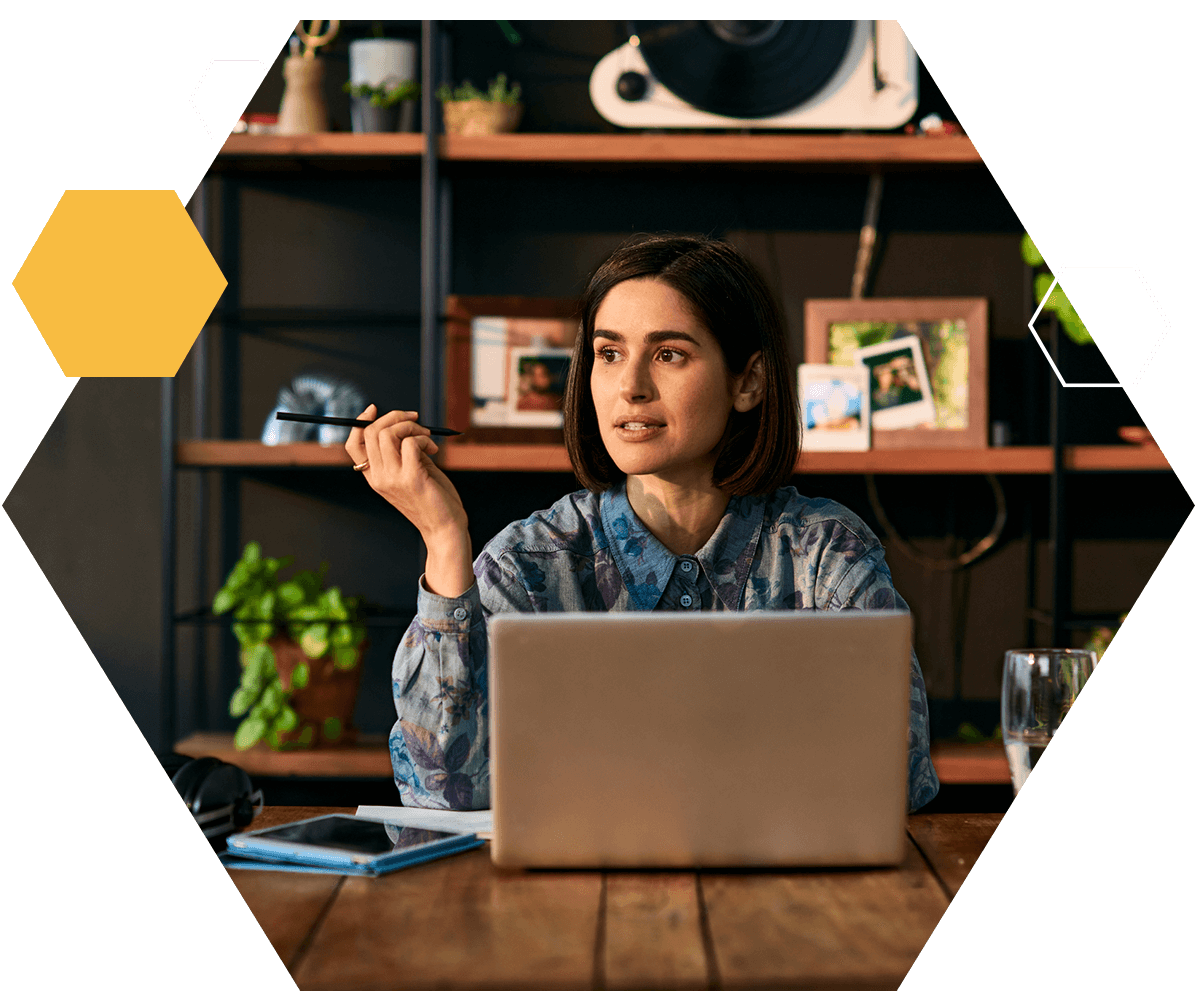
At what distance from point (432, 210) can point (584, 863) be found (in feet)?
5.65

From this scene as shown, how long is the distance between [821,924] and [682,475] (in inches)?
31.2

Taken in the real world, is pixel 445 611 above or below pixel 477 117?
below

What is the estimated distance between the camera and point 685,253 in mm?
1499

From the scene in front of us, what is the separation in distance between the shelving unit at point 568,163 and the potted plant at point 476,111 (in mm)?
57

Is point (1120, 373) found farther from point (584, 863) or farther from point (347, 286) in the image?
point (584, 863)

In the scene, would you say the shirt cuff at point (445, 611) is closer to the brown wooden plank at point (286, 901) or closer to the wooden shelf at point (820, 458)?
the brown wooden plank at point (286, 901)

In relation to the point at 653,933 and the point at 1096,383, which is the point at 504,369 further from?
the point at 653,933

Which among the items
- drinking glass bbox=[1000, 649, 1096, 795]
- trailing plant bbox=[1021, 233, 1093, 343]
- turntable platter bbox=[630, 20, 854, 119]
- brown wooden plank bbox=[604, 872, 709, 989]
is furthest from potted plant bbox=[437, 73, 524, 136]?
brown wooden plank bbox=[604, 872, 709, 989]

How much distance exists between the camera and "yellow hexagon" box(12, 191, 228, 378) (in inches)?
70.1

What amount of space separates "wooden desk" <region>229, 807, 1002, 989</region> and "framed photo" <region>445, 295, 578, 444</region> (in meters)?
1.56

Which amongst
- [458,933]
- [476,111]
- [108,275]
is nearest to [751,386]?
[458,933]

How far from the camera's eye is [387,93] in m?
2.38

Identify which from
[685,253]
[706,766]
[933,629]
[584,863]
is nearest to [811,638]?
[706,766]

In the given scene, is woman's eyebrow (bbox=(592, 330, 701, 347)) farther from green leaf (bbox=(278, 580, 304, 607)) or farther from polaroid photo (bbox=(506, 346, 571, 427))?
green leaf (bbox=(278, 580, 304, 607))
